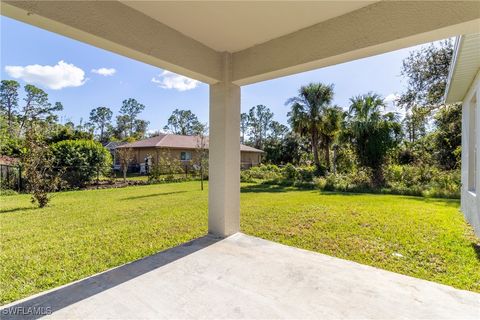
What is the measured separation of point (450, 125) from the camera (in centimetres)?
1039

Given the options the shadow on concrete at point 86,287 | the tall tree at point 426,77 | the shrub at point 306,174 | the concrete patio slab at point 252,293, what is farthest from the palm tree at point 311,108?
the shadow on concrete at point 86,287

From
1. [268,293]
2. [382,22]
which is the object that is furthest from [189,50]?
[268,293]

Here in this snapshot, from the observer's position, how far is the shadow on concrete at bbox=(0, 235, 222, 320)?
213cm

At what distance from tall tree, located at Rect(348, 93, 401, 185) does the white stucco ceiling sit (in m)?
10.5

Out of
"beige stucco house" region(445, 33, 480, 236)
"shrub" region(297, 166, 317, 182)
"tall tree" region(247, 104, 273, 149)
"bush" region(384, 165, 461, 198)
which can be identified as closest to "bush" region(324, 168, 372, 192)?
"bush" region(384, 165, 461, 198)

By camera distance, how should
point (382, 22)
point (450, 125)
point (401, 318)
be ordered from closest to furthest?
1. point (401, 318)
2. point (382, 22)
3. point (450, 125)

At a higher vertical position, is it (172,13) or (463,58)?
(172,13)

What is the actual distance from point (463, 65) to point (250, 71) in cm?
330

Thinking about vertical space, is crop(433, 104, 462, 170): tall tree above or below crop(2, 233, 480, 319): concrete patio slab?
above

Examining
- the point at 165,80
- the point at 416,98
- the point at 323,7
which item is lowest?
the point at 323,7

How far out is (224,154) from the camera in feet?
13.1

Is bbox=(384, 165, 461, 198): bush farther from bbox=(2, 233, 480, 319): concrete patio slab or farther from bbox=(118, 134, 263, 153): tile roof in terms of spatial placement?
bbox=(118, 134, 263, 153): tile roof

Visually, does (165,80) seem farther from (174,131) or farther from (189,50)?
(189,50)

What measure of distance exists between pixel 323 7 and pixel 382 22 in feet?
2.05
